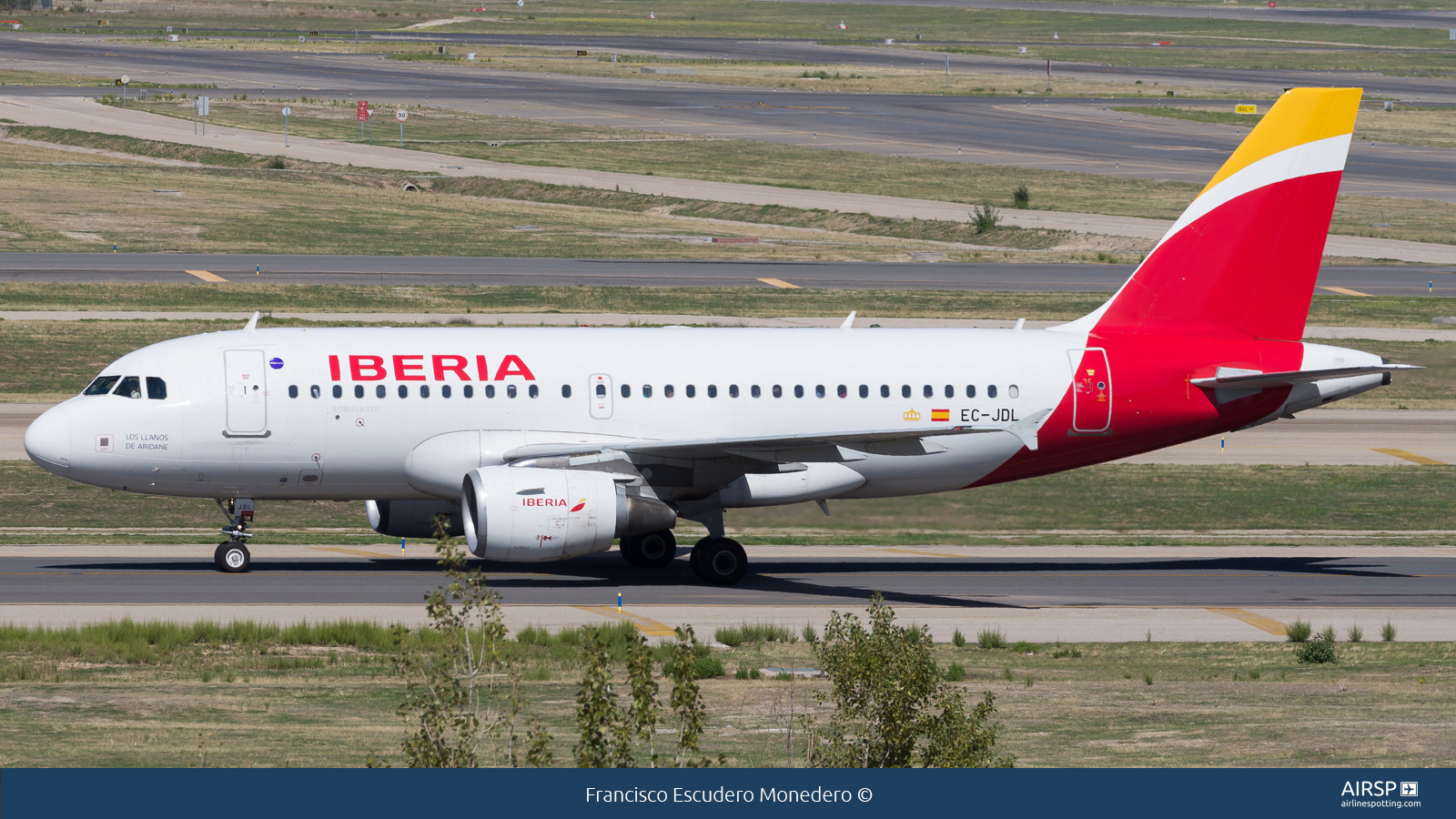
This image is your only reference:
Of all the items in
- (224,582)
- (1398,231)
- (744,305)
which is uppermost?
(1398,231)

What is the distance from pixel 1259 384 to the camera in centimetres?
3634

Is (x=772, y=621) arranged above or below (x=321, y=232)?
below

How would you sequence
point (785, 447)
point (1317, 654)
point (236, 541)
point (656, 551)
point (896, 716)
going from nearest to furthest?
point (896, 716) < point (1317, 654) < point (785, 447) < point (236, 541) < point (656, 551)

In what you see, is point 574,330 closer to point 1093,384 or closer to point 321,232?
point 1093,384

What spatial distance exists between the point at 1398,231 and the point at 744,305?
138ft

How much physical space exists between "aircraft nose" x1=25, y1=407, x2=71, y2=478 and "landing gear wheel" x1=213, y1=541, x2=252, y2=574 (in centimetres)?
329

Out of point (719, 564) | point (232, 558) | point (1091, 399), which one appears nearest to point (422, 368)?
point (232, 558)

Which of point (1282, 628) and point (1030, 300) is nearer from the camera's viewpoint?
point (1282, 628)

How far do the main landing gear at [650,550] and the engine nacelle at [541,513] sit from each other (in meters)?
4.13

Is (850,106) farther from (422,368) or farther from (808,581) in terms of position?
(422,368)

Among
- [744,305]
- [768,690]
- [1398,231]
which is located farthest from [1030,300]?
[768,690]

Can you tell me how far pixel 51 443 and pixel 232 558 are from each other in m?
3.96

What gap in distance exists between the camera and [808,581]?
117ft

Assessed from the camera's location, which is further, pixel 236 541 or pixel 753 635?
pixel 236 541
